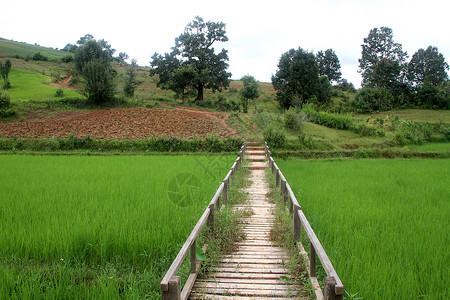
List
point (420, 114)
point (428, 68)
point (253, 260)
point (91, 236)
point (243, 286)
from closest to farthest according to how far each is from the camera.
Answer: point (243, 286)
point (253, 260)
point (91, 236)
point (420, 114)
point (428, 68)

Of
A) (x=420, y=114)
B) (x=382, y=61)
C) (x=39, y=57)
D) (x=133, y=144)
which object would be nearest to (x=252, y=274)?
(x=133, y=144)

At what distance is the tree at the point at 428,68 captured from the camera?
43.4 m

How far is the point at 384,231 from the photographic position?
4371 mm

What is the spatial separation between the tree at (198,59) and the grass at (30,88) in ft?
31.6

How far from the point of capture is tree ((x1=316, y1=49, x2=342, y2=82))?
5759cm

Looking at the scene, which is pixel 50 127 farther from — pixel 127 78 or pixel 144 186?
pixel 144 186

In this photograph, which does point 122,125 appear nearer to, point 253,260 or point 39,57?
point 253,260

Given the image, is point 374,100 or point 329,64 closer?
point 374,100

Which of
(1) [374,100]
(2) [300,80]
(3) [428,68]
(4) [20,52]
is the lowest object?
(1) [374,100]

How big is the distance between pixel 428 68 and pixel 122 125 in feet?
155

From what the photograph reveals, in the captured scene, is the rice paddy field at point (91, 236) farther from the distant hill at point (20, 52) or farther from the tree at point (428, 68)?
the distant hill at point (20, 52)

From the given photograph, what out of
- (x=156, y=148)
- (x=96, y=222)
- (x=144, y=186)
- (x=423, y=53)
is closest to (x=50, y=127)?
(x=156, y=148)

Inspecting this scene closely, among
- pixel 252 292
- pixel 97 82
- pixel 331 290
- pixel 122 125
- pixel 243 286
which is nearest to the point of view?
pixel 331 290

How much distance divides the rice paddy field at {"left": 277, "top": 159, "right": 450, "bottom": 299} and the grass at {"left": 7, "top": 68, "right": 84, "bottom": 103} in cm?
2653
